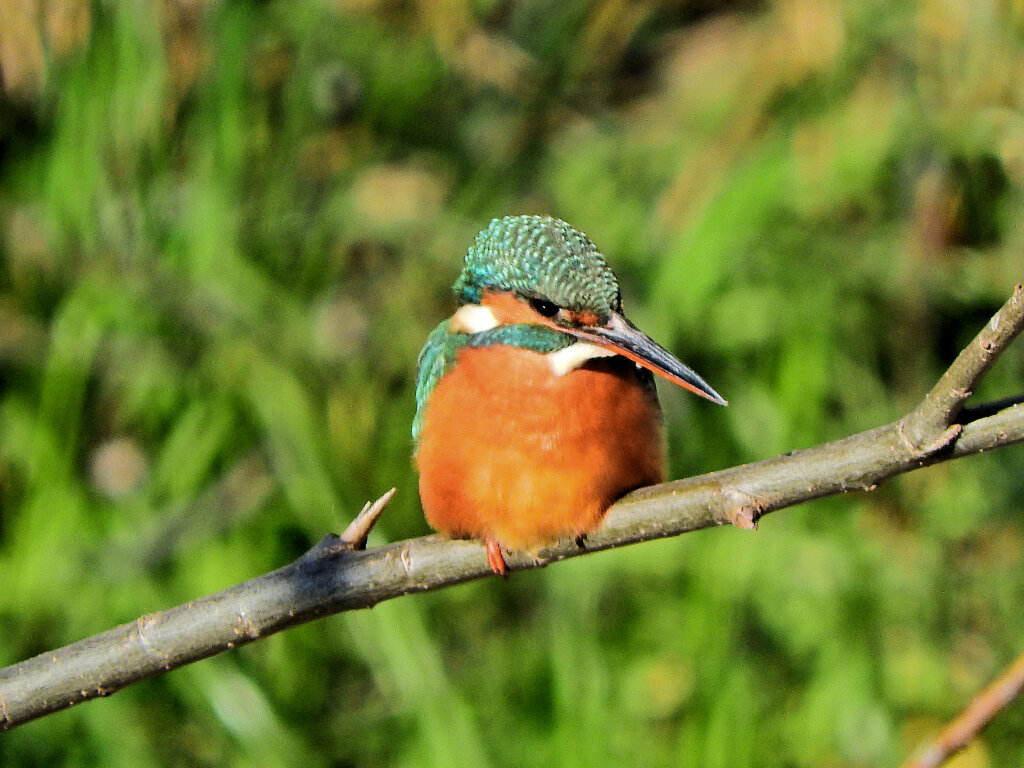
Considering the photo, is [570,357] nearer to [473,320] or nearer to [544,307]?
[544,307]

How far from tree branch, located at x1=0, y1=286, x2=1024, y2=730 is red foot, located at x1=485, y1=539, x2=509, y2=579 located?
0.01m

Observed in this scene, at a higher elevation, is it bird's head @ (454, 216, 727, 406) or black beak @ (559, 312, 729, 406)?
bird's head @ (454, 216, 727, 406)

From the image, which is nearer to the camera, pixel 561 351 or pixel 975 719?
pixel 975 719

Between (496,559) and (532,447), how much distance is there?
18 cm

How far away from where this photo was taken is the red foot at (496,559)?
1479mm

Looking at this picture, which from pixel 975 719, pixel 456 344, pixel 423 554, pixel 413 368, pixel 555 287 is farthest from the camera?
pixel 413 368

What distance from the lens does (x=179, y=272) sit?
115 inches

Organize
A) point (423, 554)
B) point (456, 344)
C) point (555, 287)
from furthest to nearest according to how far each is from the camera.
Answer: point (456, 344), point (555, 287), point (423, 554)

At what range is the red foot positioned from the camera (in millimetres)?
1479

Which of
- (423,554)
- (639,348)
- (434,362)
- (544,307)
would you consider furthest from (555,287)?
(423,554)

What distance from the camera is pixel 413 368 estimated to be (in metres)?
3.22

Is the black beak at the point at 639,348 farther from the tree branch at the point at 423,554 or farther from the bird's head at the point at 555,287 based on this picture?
the tree branch at the point at 423,554

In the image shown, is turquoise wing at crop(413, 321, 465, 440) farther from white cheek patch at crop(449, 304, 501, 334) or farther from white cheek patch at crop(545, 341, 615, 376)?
white cheek patch at crop(545, 341, 615, 376)

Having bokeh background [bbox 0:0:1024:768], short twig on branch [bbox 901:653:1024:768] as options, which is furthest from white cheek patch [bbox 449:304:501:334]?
bokeh background [bbox 0:0:1024:768]
